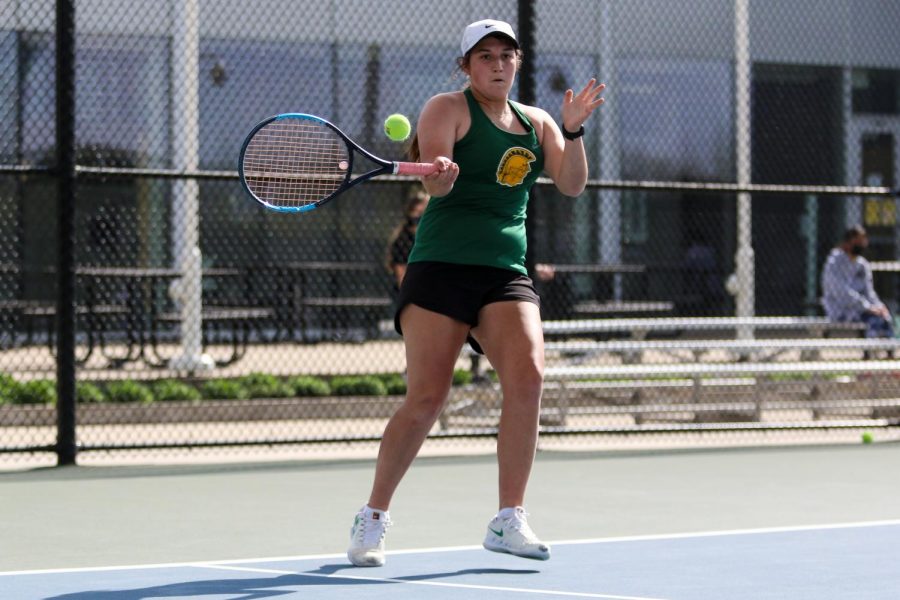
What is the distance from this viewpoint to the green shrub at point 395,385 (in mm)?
11695

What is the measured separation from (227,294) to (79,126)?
207 centimetres

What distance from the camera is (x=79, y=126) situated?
50.0ft

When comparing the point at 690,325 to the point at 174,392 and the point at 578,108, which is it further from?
the point at 578,108

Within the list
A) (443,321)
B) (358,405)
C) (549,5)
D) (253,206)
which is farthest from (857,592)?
(253,206)

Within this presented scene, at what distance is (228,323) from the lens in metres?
14.4

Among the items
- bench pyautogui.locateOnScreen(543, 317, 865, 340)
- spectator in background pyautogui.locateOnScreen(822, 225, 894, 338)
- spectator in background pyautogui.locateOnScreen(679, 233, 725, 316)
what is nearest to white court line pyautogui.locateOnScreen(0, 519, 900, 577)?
bench pyautogui.locateOnScreen(543, 317, 865, 340)

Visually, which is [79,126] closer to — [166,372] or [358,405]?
[166,372]

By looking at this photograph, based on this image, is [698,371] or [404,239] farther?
[404,239]

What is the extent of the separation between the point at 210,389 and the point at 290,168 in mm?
5860

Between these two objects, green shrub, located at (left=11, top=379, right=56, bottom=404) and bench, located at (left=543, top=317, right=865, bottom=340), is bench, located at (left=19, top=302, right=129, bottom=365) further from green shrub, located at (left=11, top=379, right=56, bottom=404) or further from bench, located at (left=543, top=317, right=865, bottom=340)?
bench, located at (left=543, top=317, right=865, bottom=340)

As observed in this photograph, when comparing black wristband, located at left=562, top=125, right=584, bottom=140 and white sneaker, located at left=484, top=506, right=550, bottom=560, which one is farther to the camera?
black wristband, located at left=562, top=125, right=584, bottom=140

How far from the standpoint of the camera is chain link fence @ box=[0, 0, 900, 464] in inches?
445

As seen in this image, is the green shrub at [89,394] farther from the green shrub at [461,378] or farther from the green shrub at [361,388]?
the green shrub at [461,378]

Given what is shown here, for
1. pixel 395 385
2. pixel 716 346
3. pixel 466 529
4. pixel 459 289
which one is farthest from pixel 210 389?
pixel 459 289
